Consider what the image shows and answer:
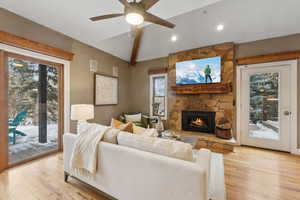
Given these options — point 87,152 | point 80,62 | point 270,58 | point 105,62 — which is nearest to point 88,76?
point 80,62

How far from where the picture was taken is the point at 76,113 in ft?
8.65

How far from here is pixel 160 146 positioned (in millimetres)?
1318

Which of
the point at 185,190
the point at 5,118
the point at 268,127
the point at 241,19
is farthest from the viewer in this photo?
the point at 268,127

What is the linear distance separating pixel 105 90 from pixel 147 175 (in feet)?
10.8

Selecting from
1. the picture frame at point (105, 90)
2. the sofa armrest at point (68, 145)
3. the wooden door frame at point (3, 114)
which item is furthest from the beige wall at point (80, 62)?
the sofa armrest at point (68, 145)

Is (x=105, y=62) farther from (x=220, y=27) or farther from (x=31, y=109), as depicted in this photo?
(x=220, y=27)

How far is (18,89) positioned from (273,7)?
513 cm

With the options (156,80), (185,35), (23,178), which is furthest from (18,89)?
(185,35)

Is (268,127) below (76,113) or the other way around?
below

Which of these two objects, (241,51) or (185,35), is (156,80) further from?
Result: (241,51)

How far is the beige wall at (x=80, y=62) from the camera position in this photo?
2.37 m

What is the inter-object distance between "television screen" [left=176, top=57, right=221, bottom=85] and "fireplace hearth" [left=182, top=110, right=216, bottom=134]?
0.90 m

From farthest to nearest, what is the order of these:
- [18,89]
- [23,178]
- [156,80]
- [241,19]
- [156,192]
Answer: [156,80], [241,19], [18,89], [23,178], [156,192]

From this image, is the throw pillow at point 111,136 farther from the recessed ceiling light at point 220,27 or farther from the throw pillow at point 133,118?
the recessed ceiling light at point 220,27
